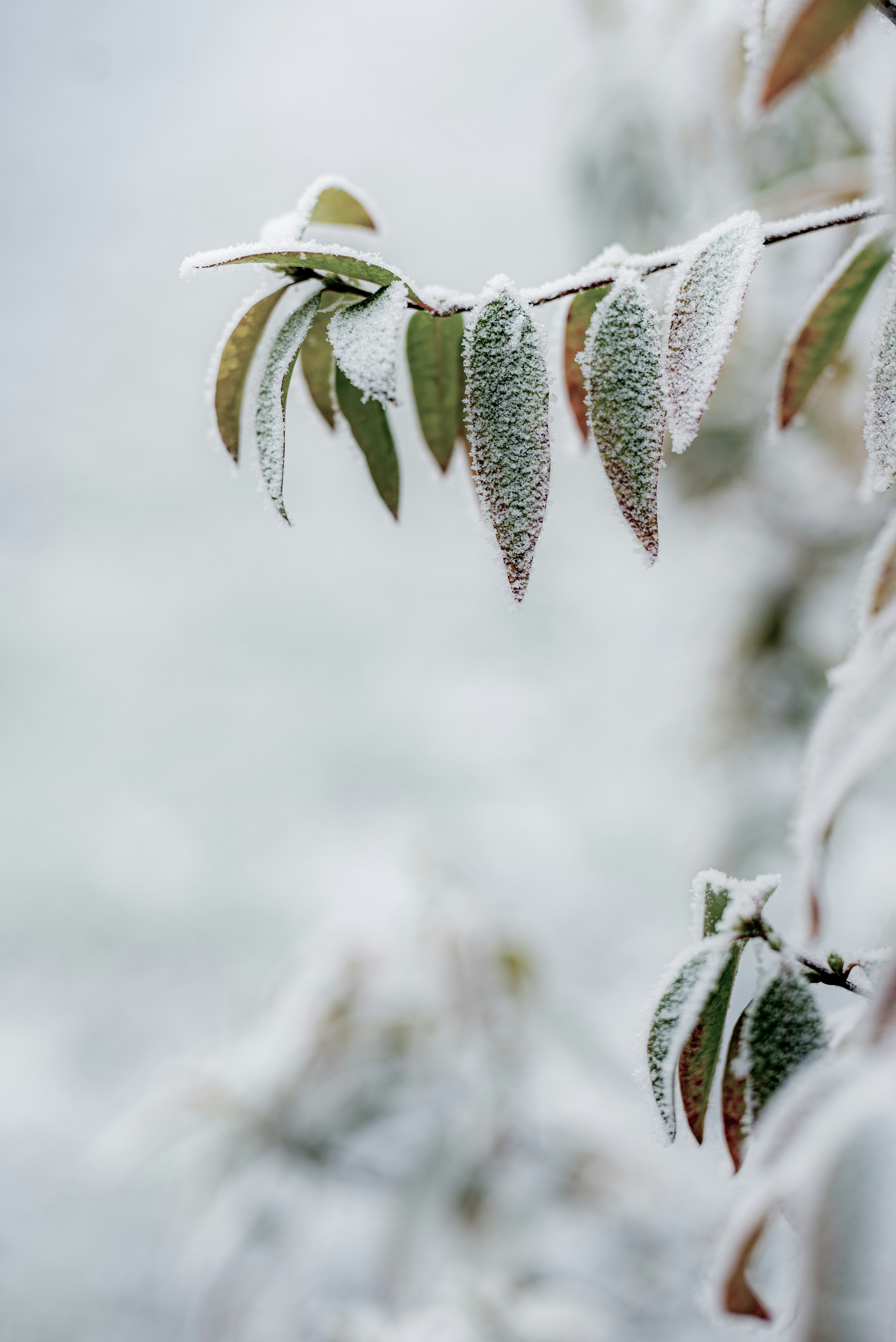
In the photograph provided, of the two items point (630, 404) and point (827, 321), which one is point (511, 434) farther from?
point (827, 321)

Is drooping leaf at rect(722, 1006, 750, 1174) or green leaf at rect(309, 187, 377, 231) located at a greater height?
green leaf at rect(309, 187, 377, 231)

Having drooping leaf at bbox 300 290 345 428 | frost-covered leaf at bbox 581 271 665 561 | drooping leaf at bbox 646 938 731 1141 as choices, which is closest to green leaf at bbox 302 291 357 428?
drooping leaf at bbox 300 290 345 428

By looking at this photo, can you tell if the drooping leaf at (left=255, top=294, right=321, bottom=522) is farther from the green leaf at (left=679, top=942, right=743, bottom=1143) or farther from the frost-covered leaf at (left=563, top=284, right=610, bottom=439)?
the green leaf at (left=679, top=942, right=743, bottom=1143)

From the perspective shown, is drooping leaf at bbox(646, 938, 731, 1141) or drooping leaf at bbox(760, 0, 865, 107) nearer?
drooping leaf at bbox(760, 0, 865, 107)

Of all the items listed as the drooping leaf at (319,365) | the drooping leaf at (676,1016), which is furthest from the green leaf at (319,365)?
the drooping leaf at (676,1016)

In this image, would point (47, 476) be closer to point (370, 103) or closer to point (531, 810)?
point (370, 103)

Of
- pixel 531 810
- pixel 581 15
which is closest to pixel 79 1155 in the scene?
pixel 531 810

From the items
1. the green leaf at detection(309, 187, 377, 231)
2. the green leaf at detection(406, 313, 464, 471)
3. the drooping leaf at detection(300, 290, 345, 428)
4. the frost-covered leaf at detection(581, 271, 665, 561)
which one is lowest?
the frost-covered leaf at detection(581, 271, 665, 561)
